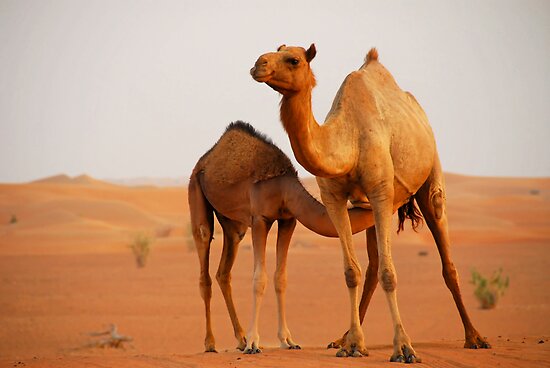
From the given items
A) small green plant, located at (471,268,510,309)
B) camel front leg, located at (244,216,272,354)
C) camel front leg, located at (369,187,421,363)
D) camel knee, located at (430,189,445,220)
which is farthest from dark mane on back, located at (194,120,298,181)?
small green plant, located at (471,268,510,309)

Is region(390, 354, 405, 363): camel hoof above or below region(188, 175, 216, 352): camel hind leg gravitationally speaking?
below

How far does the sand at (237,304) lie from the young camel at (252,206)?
399 millimetres

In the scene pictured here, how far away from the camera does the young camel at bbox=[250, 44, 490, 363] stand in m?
6.95

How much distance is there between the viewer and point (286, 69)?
684 centimetres

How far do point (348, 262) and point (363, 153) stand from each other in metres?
1.08

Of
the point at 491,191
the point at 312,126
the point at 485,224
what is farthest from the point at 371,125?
the point at 491,191

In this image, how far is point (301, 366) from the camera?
733cm

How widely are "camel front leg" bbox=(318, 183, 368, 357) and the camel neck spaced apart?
604 millimetres

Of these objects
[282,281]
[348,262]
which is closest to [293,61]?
[348,262]

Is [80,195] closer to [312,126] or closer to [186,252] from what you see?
[186,252]

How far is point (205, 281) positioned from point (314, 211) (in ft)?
7.31

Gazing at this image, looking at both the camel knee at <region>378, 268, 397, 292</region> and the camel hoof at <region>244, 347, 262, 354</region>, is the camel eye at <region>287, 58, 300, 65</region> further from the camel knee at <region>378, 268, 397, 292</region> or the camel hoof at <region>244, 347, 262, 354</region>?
the camel hoof at <region>244, 347, 262, 354</region>

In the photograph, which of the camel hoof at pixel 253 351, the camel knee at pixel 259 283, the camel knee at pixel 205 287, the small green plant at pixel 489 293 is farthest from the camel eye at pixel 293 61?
the small green plant at pixel 489 293

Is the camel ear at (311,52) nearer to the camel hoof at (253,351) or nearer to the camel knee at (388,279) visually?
the camel knee at (388,279)
